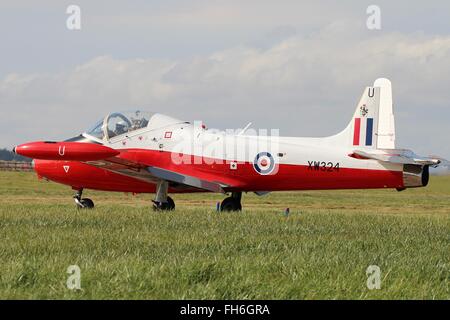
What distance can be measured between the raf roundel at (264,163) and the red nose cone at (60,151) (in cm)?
416

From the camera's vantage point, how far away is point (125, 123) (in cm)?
2364

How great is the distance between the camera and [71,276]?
927 cm

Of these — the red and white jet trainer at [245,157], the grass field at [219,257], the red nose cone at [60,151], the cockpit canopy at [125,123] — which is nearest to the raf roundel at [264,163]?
the red and white jet trainer at [245,157]

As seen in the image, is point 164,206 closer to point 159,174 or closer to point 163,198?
point 163,198

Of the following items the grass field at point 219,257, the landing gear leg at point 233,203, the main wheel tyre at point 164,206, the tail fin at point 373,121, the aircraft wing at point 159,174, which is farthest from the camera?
the landing gear leg at point 233,203

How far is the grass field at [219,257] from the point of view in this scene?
29.5 feet

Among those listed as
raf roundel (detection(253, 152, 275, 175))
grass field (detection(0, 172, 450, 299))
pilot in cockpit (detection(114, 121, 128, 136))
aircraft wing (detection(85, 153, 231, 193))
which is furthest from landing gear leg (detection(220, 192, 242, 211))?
grass field (detection(0, 172, 450, 299))

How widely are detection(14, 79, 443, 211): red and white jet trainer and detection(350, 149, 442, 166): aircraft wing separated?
0.03 m

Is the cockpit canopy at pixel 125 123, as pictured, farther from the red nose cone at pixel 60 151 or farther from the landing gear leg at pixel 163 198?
the red nose cone at pixel 60 151

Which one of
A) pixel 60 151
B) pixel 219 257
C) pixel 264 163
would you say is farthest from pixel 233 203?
pixel 219 257

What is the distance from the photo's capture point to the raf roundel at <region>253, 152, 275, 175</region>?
75.2ft
